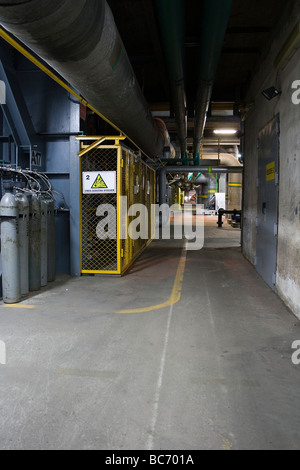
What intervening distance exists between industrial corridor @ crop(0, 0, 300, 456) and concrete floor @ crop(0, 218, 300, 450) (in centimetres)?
1

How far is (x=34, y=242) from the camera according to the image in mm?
4711

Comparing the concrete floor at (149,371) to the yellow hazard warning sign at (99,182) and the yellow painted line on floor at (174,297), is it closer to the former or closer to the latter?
the yellow painted line on floor at (174,297)

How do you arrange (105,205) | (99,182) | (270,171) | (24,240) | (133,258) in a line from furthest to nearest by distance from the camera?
(133,258) → (105,205) → (99,182) → (270,171) → (24,240)

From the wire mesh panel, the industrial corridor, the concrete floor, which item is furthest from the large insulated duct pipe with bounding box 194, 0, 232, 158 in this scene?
the concrete floor

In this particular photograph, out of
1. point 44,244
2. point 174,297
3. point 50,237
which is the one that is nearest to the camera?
point 174,297

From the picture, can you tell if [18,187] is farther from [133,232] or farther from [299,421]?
[299,421]

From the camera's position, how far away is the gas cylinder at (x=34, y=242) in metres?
4.67

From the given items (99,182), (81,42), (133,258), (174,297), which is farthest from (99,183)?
(81,42)

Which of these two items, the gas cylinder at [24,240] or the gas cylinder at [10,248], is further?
the gas cylinder at [24,240]

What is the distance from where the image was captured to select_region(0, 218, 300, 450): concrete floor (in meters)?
1.89

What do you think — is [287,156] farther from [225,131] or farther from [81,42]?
[225,131]

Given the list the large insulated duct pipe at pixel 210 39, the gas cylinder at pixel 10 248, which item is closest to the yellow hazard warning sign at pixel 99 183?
the gas cylinder at pixel 10 248

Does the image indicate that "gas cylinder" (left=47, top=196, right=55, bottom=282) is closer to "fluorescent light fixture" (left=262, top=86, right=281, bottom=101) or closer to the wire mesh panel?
the wire mesh panel

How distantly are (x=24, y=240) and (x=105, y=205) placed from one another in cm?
187
